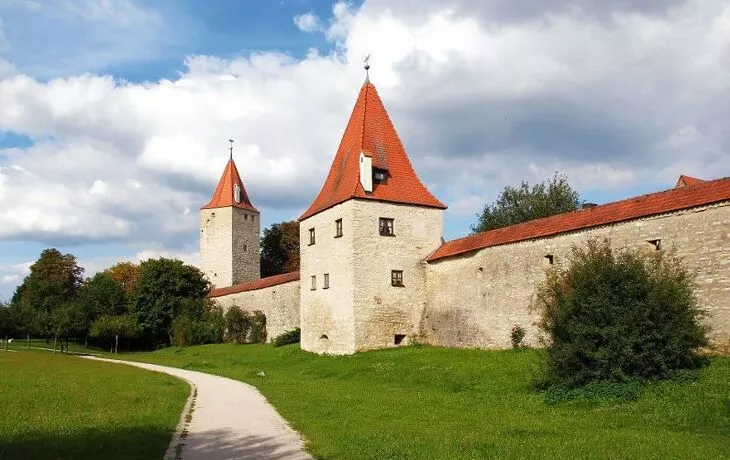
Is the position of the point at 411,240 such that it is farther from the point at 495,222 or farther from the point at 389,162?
the point at 495,222

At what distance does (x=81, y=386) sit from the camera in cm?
1678

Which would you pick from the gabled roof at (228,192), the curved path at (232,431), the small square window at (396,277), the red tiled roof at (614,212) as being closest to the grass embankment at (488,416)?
the curved path at (232,431)

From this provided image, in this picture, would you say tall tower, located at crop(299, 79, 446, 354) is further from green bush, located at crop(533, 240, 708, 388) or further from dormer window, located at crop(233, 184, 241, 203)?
dormer window, located at crop(233, 184, 241, 203)

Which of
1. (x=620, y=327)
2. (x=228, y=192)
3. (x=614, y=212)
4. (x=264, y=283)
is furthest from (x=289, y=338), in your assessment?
(x=228, y=192)

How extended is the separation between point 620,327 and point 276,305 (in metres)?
27.0

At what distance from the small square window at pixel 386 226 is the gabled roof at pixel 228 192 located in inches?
1413

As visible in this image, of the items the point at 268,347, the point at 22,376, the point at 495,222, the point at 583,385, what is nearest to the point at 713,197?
the point at 583,385

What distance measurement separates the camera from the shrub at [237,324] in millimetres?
41531

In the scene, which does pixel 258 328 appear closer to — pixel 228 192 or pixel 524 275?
pixel 524 275

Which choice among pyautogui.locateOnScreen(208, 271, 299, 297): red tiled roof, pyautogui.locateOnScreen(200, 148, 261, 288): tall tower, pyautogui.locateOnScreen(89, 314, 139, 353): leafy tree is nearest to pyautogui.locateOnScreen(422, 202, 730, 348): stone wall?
pyautogui.locateOnScreen(208, 271, 299, 297): red tiled roof

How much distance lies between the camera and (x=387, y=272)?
1057 inches

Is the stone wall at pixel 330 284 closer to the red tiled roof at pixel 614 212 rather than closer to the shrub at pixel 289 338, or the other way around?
the shrub at pixel 289 338

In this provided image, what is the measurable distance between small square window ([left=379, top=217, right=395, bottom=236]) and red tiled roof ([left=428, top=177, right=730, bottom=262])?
3129 mm

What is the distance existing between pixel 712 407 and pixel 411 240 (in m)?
17.5
